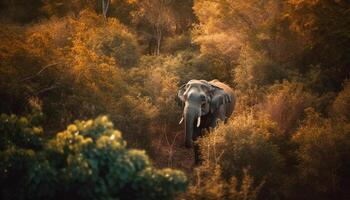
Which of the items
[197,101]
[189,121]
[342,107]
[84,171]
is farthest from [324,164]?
[84,171]

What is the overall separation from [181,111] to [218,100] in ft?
7.93

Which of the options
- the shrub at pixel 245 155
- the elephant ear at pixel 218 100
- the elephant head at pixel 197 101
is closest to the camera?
the shrub at pixel 245 155

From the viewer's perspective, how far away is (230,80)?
19.1 metres

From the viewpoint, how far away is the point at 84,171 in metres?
5.21

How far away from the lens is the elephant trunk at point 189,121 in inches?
429

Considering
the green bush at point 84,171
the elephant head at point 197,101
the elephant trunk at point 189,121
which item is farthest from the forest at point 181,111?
the elephant head at point 197,101

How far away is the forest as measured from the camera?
5652 mm

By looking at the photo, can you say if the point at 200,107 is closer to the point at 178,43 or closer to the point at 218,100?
the point at 218,100

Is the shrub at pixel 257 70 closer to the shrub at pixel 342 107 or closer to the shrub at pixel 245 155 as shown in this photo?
the shrub at pixel 342 107

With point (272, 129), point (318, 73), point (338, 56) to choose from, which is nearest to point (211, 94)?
point (272, 129)

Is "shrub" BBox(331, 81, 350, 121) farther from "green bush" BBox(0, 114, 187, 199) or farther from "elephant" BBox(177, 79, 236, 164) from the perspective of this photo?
"green bush" BBox(0, 114, 187, 199)

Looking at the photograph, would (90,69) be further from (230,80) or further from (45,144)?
(230,80)

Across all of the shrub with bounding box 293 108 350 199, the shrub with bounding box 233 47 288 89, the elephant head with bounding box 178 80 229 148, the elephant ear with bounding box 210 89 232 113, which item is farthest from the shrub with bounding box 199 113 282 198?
the shrub with bounding box 233 47 288 89

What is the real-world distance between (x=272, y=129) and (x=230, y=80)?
8589 millimetres
